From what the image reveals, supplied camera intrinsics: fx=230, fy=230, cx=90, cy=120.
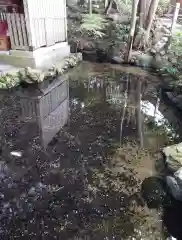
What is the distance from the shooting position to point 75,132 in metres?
7.12

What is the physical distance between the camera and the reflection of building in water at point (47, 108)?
287 inches

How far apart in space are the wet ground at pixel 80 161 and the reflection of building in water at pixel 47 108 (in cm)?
3

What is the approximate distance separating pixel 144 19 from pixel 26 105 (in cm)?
1090

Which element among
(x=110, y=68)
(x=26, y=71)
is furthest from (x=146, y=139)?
(x=110, y=68)

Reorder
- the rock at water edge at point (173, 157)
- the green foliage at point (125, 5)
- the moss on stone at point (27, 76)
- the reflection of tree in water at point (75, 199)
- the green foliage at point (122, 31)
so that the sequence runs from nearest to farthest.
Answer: the reflection of tree in water at point (75, 199)
the rock at water edge at point (173, 157)
the moss on stone at point (27, 76)
the green foliage at point (122, 31)
the green foliage at point (125, 5)

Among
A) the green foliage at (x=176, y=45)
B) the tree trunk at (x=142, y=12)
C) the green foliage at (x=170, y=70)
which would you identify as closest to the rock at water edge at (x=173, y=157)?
the green foliage at (x=170, y=70)

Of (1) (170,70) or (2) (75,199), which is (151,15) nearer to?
(1) (170,70)

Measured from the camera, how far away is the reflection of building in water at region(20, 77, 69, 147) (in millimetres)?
7284

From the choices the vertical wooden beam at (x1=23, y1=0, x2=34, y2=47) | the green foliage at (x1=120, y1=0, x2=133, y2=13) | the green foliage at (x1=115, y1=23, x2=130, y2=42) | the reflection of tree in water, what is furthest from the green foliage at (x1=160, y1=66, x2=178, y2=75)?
the green foliage at (x1=120, y1=0, x2=133, y2=13)

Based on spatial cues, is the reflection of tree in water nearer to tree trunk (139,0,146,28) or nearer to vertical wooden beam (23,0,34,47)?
vertical wooden beam (23,0,34,47)

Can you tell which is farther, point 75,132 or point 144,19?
point 144,19

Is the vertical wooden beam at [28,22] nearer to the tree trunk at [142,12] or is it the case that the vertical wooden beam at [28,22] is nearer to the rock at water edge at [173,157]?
the tree trunk at [142,12]

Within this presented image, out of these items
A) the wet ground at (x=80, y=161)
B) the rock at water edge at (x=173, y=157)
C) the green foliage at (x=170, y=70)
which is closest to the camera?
the wet ground at (x=80, y=161)

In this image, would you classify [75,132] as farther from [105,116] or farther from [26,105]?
[26,105]
